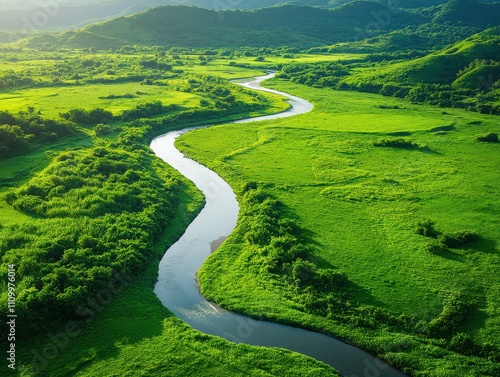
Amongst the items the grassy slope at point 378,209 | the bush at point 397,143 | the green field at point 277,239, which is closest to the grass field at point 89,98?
the green field at point 277,239

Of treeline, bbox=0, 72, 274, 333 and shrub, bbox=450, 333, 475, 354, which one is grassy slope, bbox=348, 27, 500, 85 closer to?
Result: treeline, bbox=0, 72, 274, 333

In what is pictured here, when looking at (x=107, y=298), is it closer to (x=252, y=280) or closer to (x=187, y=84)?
(x=252, y=280)

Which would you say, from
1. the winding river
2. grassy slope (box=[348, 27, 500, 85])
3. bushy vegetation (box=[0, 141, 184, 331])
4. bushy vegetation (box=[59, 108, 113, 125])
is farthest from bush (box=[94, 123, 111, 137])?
grassy slope (box=[348, 27, 500, 85])

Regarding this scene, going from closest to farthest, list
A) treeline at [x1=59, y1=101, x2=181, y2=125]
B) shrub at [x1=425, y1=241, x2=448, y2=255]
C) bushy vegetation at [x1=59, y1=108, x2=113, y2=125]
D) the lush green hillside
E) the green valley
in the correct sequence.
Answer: the green valley
shrub at [x1=425, y1=241, x2=448, y2=255]
bushy vegetation at [x1=59, y1=108, x2=113, y2=125]
treeline at [x1=59, y1=101, x2=181, y2=125]
the lush green hillside

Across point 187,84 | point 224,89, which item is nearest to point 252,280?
point 224,89

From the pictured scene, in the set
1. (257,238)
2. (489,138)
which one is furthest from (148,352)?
(489,138)
